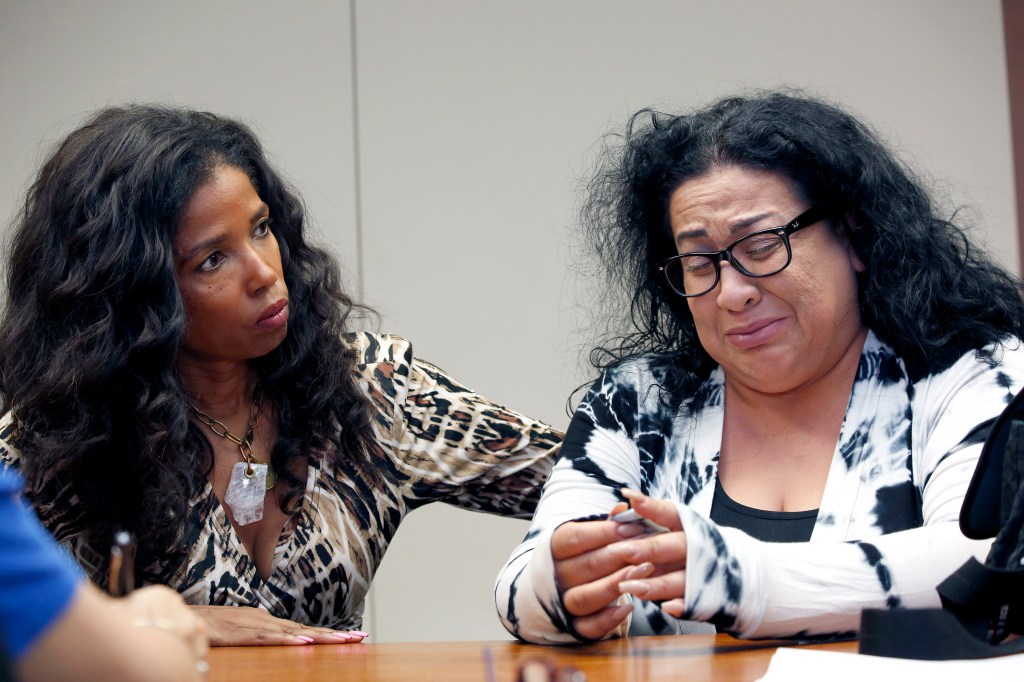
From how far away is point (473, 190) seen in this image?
11.3ft

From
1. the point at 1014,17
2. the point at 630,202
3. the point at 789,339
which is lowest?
the point at 789,339

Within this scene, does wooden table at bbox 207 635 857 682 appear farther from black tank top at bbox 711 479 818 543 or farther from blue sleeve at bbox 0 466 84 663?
Result: blue sleeve at bbox 0 466 84 663

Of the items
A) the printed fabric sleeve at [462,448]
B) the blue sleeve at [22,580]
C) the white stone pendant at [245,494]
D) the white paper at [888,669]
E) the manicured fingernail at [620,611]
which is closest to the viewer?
the blue sleeve at [22,580]

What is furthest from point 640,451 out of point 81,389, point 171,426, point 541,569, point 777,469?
point 81,389

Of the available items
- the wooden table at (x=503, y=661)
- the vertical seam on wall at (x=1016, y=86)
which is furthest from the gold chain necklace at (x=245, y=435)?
the vertical seam on wall at (x=1016, y=86)

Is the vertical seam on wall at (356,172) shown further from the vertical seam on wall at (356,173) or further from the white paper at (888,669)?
the white paper at (888,669)

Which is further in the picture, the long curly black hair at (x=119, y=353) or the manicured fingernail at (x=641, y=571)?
A: the long curly black hair at (x=119, y=353)

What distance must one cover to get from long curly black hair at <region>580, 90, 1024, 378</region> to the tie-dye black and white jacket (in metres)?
0.06

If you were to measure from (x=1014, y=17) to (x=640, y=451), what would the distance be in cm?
240

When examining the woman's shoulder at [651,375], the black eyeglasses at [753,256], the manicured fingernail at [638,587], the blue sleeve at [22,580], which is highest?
the black eyeglasses at [753,256]

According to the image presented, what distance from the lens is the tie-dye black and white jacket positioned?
132cm

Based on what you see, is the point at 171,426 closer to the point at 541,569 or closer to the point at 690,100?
the point at 541,569

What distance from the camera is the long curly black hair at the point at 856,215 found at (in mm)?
1718

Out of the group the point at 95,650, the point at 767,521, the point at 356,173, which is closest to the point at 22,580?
the point at 95,650
